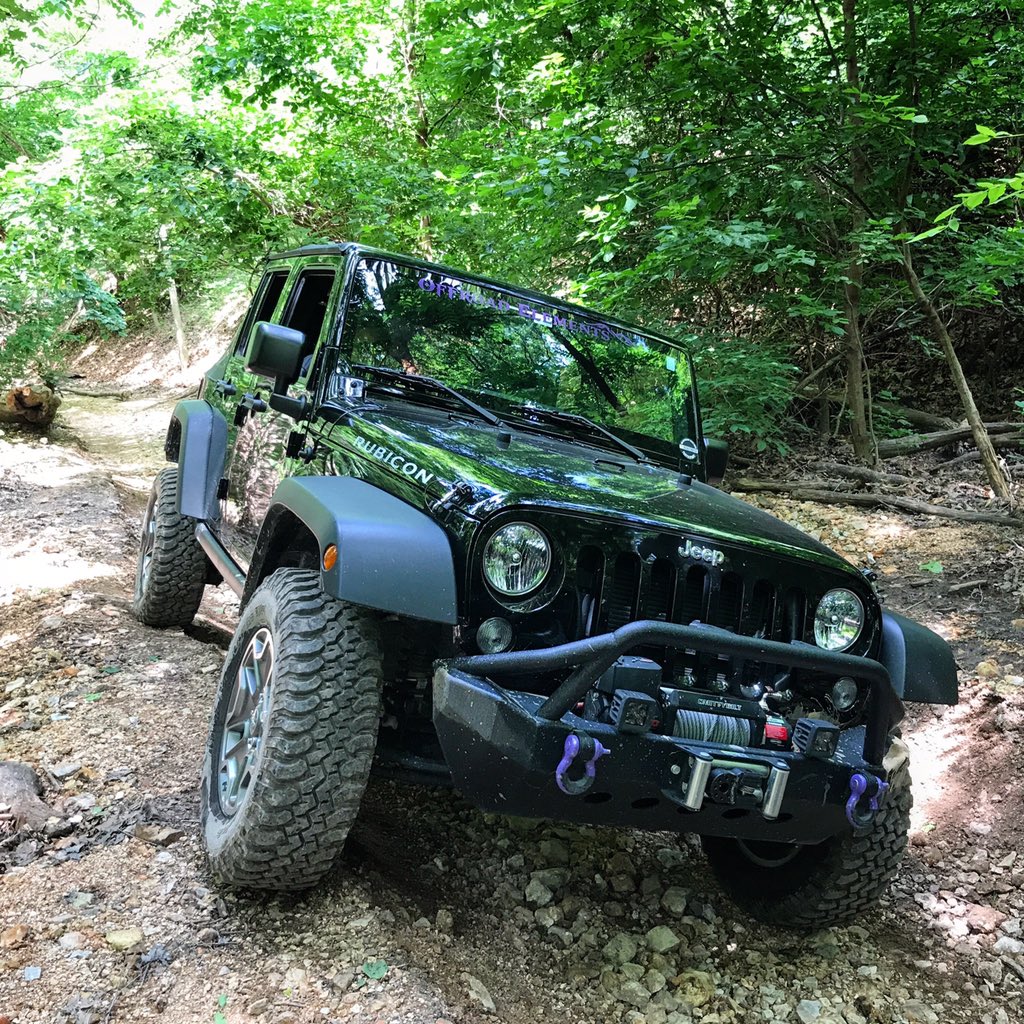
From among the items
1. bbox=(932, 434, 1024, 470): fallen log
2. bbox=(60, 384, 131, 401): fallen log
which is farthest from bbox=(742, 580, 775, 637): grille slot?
bbox=(60, 384, 131, 401): fallen log

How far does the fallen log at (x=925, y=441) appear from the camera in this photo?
7.98m

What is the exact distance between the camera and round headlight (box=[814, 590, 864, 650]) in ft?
8.41

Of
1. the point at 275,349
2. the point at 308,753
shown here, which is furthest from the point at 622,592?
the point at 275,349

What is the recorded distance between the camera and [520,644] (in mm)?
2264

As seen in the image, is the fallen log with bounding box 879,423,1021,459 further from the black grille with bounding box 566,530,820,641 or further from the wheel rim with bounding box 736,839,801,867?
the black grille with bounding box 566,530,820,641

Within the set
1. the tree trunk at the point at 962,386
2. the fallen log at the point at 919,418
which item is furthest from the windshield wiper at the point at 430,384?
the fallen log at the point at 919,418

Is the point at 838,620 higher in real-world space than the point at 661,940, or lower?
higher

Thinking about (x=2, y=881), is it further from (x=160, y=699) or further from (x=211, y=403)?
(x=211, y=403)

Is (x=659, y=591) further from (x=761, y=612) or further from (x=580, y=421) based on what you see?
(x=580, y=421)

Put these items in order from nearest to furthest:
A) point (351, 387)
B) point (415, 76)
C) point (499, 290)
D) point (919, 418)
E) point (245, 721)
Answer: point (245, 721) < point (351, 387) < point (499, 290) < point (919, 418) < point (415, 76)

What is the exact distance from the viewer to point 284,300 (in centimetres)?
388

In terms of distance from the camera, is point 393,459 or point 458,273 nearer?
point 393,459

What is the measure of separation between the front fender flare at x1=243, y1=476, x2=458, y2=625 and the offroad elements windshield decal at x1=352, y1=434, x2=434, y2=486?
10 cm

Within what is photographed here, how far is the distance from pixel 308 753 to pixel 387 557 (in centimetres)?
54
